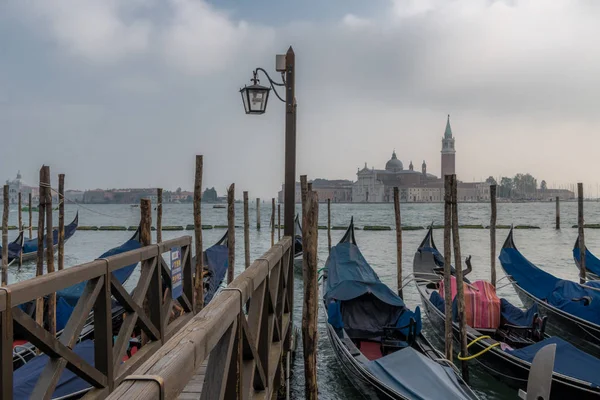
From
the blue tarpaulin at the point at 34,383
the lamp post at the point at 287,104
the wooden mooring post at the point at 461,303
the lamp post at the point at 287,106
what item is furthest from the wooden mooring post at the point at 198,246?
the wooden mooring post at the point at 461,303

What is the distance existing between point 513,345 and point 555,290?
1.30m

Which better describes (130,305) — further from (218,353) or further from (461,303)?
(461,303)

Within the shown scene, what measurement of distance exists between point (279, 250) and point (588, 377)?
7.91 ft

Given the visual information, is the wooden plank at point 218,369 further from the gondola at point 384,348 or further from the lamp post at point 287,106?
the lamp post at point 287,106

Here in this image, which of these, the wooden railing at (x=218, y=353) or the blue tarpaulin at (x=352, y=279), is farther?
the blue tarpaulin at (x=352, y=279)

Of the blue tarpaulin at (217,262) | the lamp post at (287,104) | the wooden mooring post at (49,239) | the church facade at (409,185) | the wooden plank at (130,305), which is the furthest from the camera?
the church facade at (409,185)

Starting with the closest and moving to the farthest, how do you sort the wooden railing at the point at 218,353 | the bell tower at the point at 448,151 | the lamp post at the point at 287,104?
the wooden railing at the point at 218,353
the lamp post at the point at 287,104
the bell tower at the point at 448,151

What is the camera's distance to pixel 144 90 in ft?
27.6

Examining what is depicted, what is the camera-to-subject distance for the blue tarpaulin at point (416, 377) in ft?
9.01

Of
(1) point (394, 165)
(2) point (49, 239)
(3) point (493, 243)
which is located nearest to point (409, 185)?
(1) point (394, 165)

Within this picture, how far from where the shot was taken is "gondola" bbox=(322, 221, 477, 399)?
2.85 meters

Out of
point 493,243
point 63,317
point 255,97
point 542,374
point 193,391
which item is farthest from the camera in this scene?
point 493,243

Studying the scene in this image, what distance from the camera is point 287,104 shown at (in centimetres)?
335

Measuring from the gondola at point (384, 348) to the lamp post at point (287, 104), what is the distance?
1.13 m
